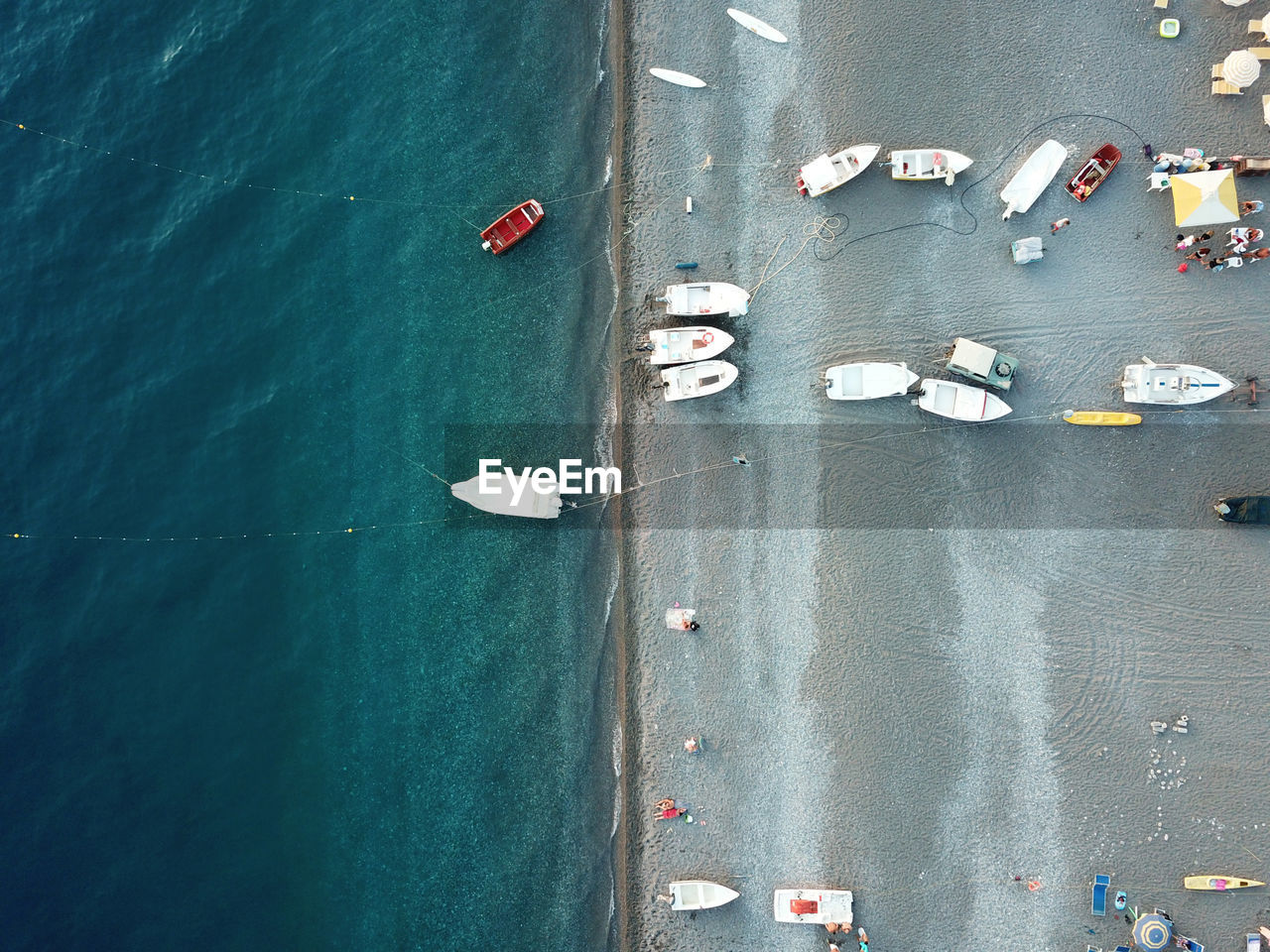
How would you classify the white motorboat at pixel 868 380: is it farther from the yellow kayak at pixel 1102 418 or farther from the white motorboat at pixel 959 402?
the yellow kayak at pixel 1102 418

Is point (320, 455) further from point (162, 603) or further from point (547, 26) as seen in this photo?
point (547, 26)

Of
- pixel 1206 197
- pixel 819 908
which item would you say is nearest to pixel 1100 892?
pixel 819 908

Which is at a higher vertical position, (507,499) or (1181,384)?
(1181,384)

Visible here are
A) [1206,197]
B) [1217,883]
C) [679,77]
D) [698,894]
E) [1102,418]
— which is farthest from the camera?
[679,77]

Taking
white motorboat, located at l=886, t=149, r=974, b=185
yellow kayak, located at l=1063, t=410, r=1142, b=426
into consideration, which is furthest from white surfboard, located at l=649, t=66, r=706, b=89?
yellow kayak, located at l=1063, t=410, r=1142, b=426

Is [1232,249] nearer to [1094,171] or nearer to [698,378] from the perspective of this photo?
[1094,171]

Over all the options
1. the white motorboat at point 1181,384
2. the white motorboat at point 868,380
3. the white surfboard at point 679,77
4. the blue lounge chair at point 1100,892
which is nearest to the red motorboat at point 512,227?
the white surfboard at point 679,77

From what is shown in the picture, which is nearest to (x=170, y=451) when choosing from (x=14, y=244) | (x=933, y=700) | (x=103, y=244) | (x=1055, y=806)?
(x=103, y=244)
